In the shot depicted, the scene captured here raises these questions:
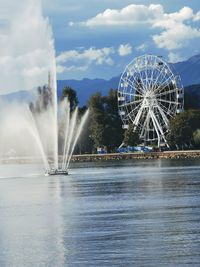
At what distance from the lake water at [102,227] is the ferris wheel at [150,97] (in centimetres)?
8217

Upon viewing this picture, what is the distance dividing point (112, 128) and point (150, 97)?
71.2 ft

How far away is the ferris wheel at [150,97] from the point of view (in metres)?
159

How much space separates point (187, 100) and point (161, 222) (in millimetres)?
153096

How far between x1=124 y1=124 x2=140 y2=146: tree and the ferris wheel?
0.94 meters

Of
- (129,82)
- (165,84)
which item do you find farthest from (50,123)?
(165,84)

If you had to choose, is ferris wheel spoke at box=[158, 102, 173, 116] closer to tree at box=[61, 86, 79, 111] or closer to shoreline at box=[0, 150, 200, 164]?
shoreline at box=[0, 150, 200, 164]

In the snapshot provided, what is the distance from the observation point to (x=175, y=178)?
90.9 m

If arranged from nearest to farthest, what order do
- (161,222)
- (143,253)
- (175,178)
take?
(143,253) < (161,222) < (175,178)

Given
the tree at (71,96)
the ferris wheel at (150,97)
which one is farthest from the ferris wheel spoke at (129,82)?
the tree at (71,96)

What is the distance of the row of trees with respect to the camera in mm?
169775

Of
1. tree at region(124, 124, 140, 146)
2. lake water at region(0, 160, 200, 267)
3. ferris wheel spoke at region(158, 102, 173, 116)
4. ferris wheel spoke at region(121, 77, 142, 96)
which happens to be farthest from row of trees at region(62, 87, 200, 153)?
lake water at region(0, 160, 200, 267)

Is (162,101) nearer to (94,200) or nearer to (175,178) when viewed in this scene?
(175,178)

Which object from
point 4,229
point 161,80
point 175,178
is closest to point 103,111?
point 161,80

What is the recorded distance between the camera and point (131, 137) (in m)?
172
